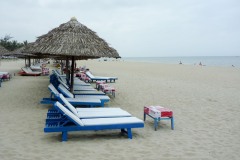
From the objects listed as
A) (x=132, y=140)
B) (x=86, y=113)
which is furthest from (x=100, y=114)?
(x=132, y=140)

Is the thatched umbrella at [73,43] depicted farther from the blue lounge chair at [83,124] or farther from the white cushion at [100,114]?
the blue lounge chair at [83,124]

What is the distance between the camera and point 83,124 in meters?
4.75

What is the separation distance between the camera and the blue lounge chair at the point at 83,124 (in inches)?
183

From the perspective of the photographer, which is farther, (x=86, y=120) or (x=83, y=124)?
(x=86, y=120)

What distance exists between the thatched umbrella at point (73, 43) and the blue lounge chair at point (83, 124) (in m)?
2.65

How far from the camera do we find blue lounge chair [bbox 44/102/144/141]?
4645 millimetres

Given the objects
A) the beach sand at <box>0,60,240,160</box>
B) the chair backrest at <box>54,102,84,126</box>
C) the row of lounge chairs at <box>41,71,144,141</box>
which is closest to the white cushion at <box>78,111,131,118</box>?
the row of lounge chairs at <box>41,71,144,141</box>

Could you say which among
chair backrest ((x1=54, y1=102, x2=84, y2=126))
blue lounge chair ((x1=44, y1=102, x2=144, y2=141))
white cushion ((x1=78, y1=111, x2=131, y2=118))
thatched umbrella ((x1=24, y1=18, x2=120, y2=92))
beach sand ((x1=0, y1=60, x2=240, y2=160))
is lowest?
beach sand ((x1=0, y1=60, x2=240, y2=160))

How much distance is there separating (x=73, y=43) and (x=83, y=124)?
332cm

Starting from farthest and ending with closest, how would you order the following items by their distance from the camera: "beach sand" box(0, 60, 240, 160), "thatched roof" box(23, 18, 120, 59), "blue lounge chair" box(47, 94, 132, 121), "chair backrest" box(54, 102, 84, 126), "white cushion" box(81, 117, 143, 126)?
1. "thatched roof" box(23, 18, 120, 59)
2. "blue lounge chair" box(47, 94, 132, 121)
3. "white cushion" box(81, 117, 143, 126)
4. "chair backrest" box(54, 102, 84, 126)
5. "beach sand" box(0, 60, 240, 160)

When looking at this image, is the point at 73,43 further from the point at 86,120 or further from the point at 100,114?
the point at 86,120

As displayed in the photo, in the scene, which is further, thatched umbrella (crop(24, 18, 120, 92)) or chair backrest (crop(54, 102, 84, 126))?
thatched umbrella (crop(24, 18, 120, 92))

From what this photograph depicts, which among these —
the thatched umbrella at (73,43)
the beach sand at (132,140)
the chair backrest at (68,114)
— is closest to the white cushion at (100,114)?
the beach sand at (132,140)

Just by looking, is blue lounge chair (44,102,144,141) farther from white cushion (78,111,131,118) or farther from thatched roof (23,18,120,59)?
thatched roof (23,18,120,59)
